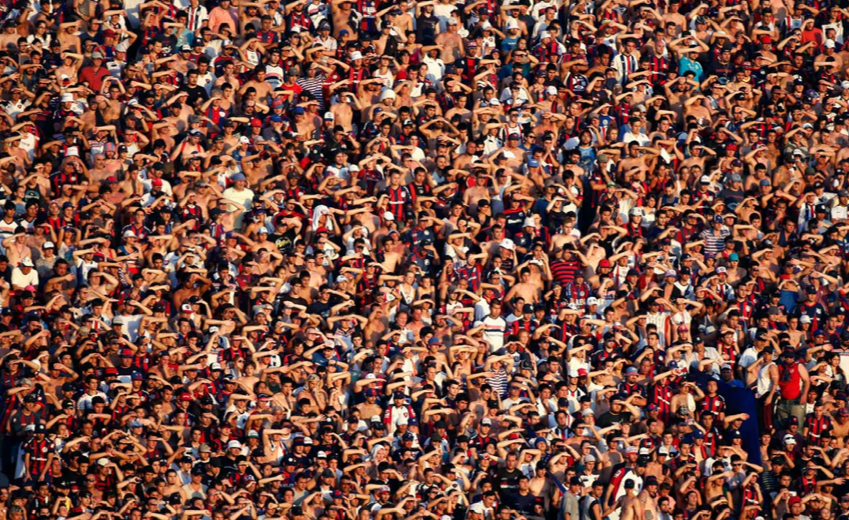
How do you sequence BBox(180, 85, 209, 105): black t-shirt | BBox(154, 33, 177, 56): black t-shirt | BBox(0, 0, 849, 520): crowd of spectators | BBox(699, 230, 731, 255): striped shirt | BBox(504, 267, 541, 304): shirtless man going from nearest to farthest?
BBox(0, 0, 849, 520): crowd of spectators
BBox(504, 267, 541, 304): shirtless man
BBox(699, 230, 731, 255): striped shirt
BBox(180, 85, 209, 105): black t-shirt
BBox(154, 33, 177, 56): black t-shirt

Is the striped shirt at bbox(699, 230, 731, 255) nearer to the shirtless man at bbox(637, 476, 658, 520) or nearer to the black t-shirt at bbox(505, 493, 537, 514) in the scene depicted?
the shirtless man at bbox(637, 476, 658, 520)

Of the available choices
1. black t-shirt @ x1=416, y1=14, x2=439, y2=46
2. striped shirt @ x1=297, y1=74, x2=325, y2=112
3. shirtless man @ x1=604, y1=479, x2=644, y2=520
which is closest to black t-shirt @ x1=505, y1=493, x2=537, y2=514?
shirtless man @ x1=604, y1=479, x2=644, y2=520

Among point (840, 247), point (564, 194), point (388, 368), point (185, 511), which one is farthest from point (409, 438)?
point (840, 247)

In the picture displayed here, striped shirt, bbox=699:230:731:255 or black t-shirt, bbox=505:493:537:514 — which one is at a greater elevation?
striped shirt, bbox=699:230:731:255

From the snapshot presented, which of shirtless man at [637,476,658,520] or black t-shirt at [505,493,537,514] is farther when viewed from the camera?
shirtless man at [637,476,658,520]

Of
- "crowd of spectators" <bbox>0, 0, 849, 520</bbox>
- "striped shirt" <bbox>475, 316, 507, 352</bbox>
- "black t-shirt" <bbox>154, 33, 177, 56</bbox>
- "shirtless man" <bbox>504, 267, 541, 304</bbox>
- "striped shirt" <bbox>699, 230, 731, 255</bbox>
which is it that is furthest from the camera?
"black t-shirt" <bbox>154, 33, 177, 56</bbox>

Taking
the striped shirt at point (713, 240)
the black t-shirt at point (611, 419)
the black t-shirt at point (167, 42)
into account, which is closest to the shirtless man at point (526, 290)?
the black t-shirt at point (611, 419)

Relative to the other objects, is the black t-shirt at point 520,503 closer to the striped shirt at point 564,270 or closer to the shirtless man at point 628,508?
the shirtless man at point 628,508

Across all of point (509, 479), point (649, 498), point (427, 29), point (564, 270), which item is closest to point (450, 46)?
point (427, 29)

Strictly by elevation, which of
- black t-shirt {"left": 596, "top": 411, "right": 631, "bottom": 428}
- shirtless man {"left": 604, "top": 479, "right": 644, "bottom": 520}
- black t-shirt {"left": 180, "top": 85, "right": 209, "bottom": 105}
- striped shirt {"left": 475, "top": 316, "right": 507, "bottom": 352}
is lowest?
shirtless man {"left": 604, "top": 479, "right": 644, "bottom": 520}

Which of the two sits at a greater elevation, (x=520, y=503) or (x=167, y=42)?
(x=167, y=42)

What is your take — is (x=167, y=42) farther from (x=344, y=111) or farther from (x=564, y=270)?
(x=564, y=270)

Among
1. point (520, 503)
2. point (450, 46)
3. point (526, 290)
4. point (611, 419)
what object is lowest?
point (520, 503)
